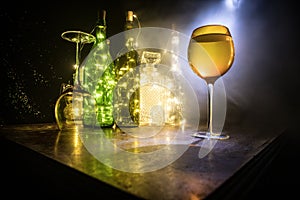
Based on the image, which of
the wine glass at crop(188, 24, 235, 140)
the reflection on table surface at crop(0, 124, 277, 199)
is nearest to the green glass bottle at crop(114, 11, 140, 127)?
the wine glass at crop(188, 24, 235, 140)

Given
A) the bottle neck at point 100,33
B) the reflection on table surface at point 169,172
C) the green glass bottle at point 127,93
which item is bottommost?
the reflection on table surface at point 169,172

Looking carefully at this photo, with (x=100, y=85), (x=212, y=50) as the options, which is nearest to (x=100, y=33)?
(x=100, y=85)

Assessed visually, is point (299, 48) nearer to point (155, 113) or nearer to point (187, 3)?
point (187, 3)

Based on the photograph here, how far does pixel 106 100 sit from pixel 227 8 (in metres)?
1.15

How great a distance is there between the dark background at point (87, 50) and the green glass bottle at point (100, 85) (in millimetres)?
414

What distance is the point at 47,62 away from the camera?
1213 mm

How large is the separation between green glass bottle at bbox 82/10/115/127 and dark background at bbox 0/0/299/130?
1.36ft

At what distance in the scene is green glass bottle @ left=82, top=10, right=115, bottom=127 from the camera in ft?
2.84

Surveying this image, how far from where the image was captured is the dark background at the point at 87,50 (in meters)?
1.08

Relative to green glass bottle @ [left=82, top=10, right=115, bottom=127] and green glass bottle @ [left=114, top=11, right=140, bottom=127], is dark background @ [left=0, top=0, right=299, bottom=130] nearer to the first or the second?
green glass bottle @ [left=82, top=10, right=115, bottom=127]

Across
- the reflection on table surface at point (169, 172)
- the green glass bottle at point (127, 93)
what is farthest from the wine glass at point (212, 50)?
the green glass bottle at point (127, 93)

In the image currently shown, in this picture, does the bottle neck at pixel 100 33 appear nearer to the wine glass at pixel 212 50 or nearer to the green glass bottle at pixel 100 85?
the green glass bottle at pixel 100 85

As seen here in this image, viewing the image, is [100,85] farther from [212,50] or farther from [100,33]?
[212,50]

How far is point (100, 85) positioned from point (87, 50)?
23.0 inches
